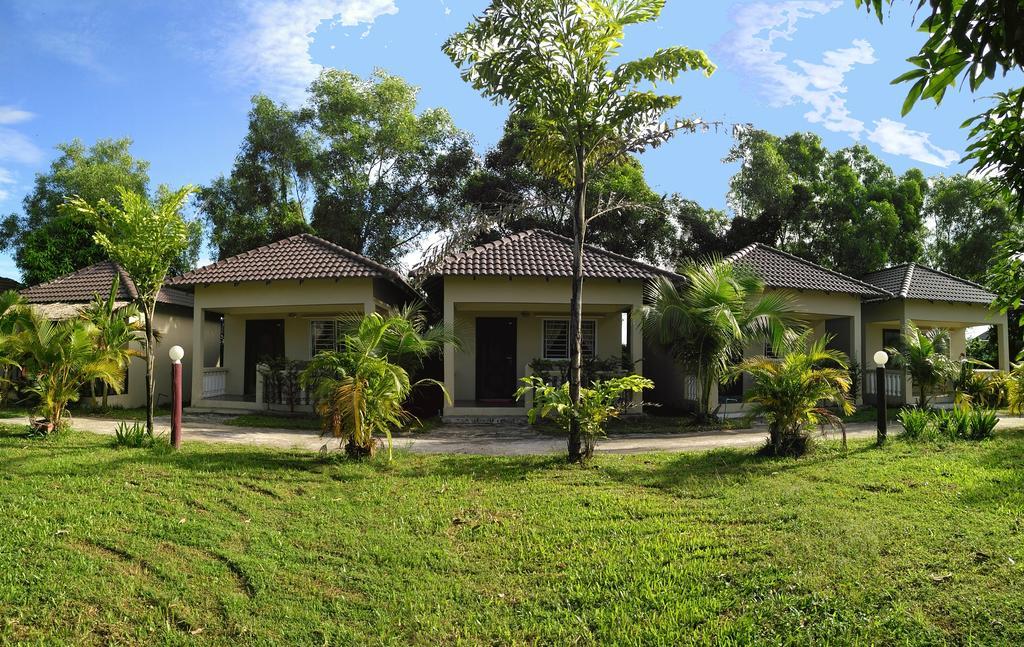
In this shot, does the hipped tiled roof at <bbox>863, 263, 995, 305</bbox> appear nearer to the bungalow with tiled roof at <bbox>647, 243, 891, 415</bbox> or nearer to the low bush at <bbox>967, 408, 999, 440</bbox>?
the bungalow with tiled roof at <bbox>647, 243, 891, 415</bbox>

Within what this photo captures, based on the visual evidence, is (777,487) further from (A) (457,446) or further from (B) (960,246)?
(B) (960,246)

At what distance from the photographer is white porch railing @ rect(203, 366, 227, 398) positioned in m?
16.5

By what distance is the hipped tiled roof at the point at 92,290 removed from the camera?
1692 cm

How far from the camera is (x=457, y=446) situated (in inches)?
417

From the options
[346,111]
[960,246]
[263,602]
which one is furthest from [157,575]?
[960,246]

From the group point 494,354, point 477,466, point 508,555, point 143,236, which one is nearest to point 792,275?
point 494,354

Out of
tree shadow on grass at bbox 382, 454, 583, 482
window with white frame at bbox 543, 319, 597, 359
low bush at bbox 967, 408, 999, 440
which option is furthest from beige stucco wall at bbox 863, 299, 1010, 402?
tree shadow on grass at bbox 382, 454, 583, 482

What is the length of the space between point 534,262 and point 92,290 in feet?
41.5

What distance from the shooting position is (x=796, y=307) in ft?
54.5

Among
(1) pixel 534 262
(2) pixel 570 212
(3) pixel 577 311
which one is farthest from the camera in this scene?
(2) pixel 570 212

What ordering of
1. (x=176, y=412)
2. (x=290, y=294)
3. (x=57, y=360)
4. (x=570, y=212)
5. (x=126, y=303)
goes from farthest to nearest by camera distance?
(x=570, y=212), (x=126, y=303), (x=290, y=294), (x=57, y=360), (x=176, y=412)

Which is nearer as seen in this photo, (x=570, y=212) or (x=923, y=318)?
(x=923, y=318)

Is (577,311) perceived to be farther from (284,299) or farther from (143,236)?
(284,299)

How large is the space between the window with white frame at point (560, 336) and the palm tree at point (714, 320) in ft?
14.1
